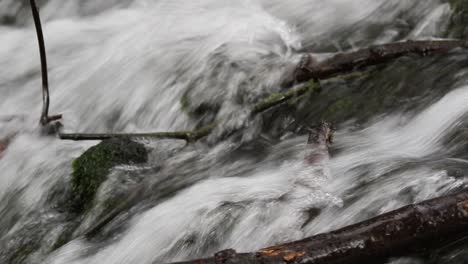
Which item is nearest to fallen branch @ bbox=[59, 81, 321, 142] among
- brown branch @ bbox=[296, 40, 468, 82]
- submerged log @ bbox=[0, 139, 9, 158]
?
brown branch @ bbox=[296, 40, 468, 82]

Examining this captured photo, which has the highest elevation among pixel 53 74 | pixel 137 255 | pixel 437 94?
pixel 53 74

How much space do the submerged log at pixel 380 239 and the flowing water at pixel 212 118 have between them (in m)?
0.13

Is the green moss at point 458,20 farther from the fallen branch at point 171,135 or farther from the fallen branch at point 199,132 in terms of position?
the fallen branch at point 171,135

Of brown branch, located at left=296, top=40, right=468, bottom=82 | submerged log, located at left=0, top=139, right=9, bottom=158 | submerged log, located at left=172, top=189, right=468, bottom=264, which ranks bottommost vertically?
submerged log, located at left=172, top=189, right=468, bottom=264

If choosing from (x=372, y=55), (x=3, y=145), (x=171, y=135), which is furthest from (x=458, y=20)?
(x=3, y=145)

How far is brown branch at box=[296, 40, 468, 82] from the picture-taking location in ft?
14.9

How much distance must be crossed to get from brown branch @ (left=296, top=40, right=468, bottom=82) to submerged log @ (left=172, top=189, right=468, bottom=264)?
207cm

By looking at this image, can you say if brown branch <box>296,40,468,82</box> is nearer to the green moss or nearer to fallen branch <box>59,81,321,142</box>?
fallen branch <box>59,81,321,142</box>

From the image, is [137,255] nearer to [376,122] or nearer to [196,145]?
[196,145]

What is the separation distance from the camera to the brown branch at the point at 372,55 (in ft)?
14.9

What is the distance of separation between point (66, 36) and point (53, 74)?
0.59 m

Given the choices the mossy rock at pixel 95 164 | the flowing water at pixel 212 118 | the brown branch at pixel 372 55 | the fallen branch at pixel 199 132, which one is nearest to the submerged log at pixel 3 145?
the flowing water at pixel 212 118

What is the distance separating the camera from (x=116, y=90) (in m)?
5.24

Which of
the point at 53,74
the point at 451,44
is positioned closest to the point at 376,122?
the point at 451,44
